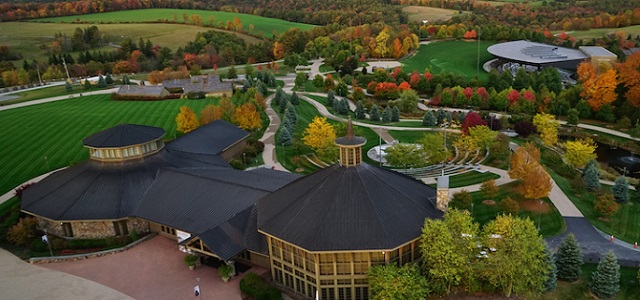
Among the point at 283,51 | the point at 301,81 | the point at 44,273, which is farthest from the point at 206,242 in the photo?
the point at 283,51

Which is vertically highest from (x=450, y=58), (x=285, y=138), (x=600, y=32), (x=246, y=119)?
(x=246, y=119)

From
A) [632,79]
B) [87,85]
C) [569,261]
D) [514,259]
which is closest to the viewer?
[514,259]

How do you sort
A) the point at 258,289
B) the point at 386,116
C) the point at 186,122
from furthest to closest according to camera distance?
the point at 386,116 < the point at 186,122 < the point at 258,289

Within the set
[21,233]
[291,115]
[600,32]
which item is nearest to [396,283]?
[21,233]

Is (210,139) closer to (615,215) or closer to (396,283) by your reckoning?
(396,283)

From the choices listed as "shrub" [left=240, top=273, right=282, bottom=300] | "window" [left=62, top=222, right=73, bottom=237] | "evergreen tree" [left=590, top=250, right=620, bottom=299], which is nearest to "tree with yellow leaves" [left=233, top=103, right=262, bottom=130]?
"window" [left=62, top=222, right=73, bottom=237]

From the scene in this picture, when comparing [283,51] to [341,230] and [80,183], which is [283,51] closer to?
[80,183]

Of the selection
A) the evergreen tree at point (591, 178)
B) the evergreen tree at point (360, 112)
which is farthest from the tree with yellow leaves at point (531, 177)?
the evergreen tree at point (360, 112)
